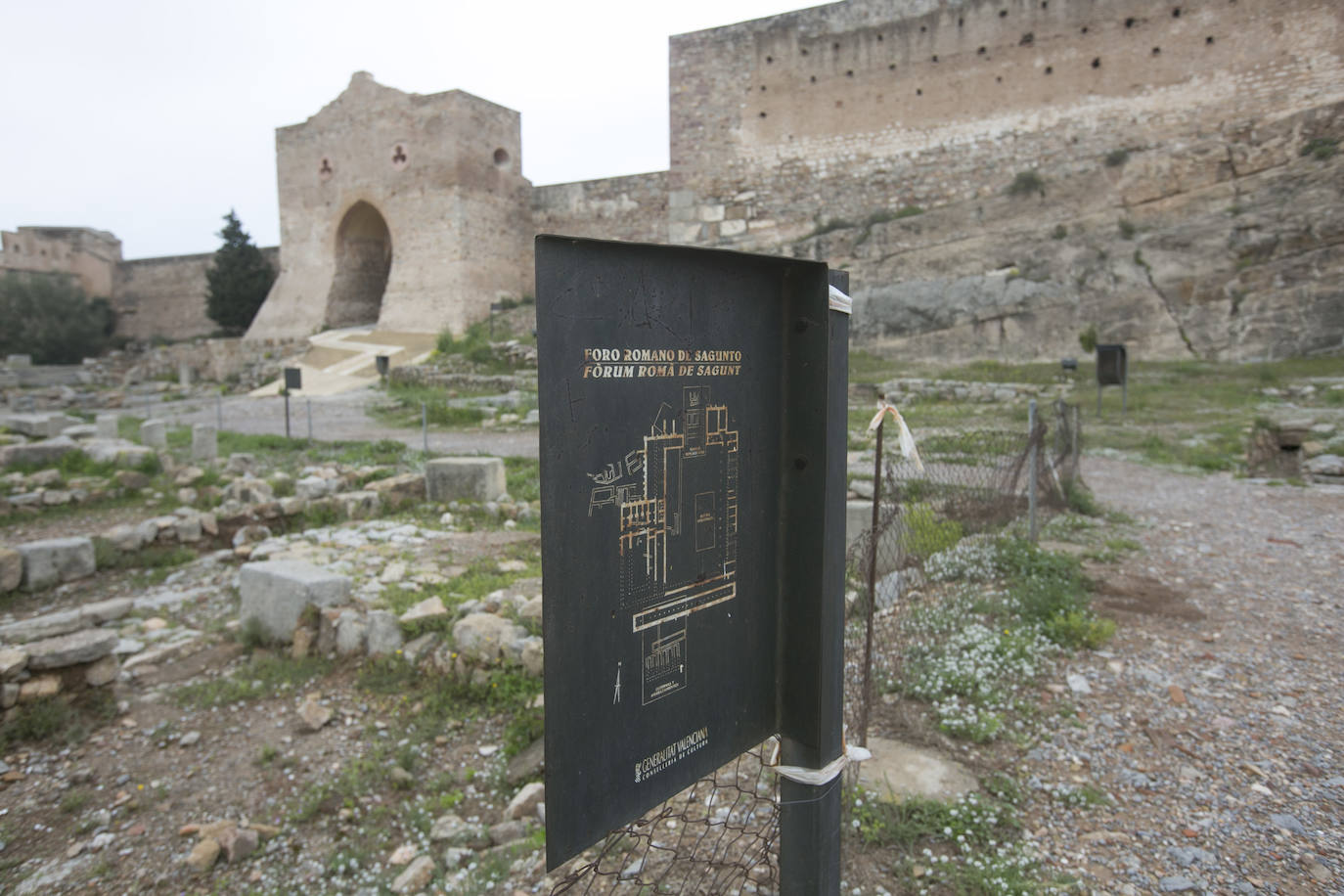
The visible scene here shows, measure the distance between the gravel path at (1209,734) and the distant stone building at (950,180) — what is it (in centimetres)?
1220

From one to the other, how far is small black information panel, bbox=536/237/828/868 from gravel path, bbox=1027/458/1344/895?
1.68m

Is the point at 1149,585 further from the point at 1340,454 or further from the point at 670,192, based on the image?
the point at 670,192

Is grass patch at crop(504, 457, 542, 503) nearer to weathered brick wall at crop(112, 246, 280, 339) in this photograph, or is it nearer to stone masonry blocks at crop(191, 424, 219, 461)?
stone masonry blocks at crop(191, 424, 219, 461)

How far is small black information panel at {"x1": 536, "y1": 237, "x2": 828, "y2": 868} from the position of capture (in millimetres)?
1312

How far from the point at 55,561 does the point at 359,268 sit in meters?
22.9

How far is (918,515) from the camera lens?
5.81 metres

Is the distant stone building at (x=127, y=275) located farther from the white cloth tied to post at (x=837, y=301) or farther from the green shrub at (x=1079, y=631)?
the white cloth tied to post at (x=837, y=301)

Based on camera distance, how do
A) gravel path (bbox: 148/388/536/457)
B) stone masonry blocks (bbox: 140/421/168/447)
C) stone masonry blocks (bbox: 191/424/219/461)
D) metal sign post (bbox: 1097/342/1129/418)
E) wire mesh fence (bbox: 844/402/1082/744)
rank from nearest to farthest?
1. wire mesh fence (bbox: 844/402/1082/744)
2. stone masonry blocks (bbox: 191/424/219/461)
3. gravel path (bbox: 148/388/536/457)
4. stone masonry blocks (bbox: 140/421/168/447)
5. metal sign post (bbox: 1097/342/1129/418)

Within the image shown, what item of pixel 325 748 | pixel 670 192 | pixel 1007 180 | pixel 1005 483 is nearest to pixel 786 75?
pixel 670 192

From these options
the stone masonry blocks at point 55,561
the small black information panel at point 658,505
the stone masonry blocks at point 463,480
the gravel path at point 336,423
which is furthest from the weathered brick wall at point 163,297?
the small black information panel at point 658,505

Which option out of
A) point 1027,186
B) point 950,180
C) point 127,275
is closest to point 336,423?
point 950,180

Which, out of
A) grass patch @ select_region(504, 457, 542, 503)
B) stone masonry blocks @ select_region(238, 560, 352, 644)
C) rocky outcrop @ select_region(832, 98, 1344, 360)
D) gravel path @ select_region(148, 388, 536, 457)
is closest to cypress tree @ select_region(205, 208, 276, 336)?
gravel path @ select_region(148, 388, 536, 457)

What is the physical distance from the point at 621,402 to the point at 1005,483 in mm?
5804

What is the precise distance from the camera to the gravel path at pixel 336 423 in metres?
11.5
